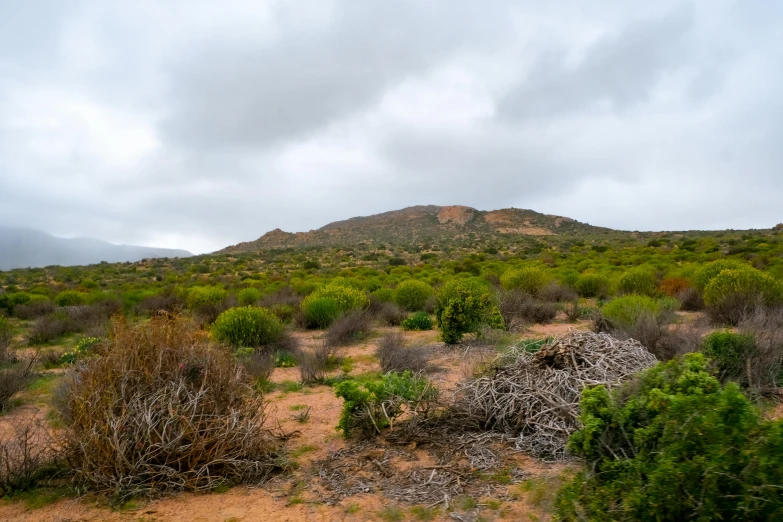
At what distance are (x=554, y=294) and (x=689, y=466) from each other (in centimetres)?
1418

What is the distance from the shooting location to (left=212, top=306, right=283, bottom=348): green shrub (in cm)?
1100

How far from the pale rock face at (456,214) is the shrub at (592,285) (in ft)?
196

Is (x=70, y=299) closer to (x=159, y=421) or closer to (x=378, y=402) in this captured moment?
(x=159, y=421)

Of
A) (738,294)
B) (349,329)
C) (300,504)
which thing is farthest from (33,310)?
(738,294)

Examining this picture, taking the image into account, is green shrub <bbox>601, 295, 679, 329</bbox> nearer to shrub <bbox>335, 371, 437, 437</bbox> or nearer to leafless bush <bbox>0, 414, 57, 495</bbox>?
shrub <bbox>335, 371, 437, 437</bbox>

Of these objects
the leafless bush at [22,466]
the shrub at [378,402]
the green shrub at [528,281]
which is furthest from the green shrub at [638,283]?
the leafless bush at [22,466]

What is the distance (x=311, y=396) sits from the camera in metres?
8.08

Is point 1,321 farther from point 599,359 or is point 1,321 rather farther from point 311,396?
point 599,359

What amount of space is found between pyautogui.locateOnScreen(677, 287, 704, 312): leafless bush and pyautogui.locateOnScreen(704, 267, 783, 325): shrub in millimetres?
1886

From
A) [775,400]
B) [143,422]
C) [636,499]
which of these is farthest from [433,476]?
[775,400]

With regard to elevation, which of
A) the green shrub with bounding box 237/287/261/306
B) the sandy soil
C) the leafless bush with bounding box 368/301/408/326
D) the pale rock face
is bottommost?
the sandy soil

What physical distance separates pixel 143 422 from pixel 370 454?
7.75ft

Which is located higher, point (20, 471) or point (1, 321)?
point (1, 321)

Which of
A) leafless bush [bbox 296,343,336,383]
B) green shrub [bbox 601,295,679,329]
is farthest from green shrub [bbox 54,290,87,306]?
green shrub [bbox 601,295,679,329]
